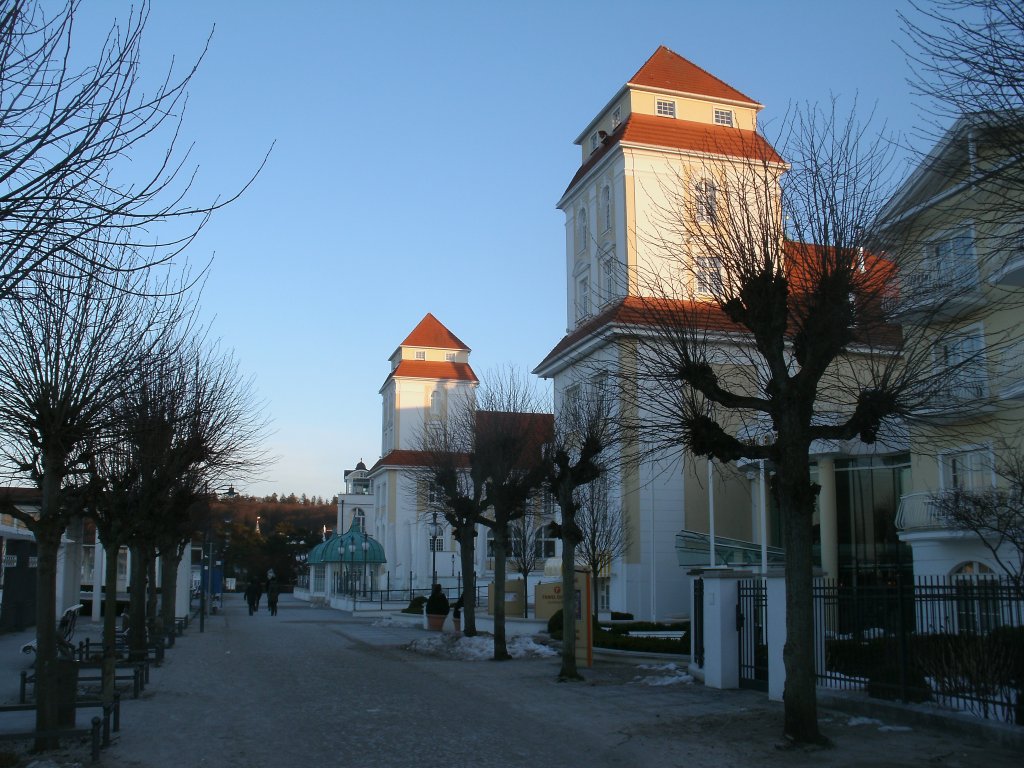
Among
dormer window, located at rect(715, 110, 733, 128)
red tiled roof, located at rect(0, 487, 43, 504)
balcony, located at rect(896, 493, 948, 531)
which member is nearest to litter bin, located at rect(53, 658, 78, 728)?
red tiled roof, located at rect(0, 487, 43, 504)

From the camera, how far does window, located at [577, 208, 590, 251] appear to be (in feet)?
157

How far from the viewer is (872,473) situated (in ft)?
112

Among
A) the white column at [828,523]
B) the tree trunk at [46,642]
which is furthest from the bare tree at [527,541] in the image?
the tree trunk at [46,642]

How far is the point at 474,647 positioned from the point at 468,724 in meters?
12.2

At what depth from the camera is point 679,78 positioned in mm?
44500

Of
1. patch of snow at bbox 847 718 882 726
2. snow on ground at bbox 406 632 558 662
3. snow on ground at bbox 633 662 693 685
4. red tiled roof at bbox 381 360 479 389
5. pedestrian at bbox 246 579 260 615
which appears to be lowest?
pedestrian at bbox 246 579 260 615

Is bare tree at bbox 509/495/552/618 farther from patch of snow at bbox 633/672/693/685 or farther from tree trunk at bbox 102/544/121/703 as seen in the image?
tree trunk at bbox 102/544/121/703

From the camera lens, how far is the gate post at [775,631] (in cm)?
1466

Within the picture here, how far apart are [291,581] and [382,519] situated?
67.3 ft

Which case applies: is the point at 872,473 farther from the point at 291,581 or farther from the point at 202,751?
the point at 291,581

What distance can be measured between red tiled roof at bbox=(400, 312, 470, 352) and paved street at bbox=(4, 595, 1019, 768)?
207ft

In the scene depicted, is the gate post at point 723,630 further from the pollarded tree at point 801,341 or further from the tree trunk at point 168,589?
the tree trunk at point 168,589

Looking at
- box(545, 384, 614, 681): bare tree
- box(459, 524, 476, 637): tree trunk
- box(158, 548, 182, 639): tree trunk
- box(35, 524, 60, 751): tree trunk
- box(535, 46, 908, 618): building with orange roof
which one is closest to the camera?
box(35, 524, 60, 751): tree trunk

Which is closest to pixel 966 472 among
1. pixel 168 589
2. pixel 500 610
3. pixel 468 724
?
pixel 500 610
